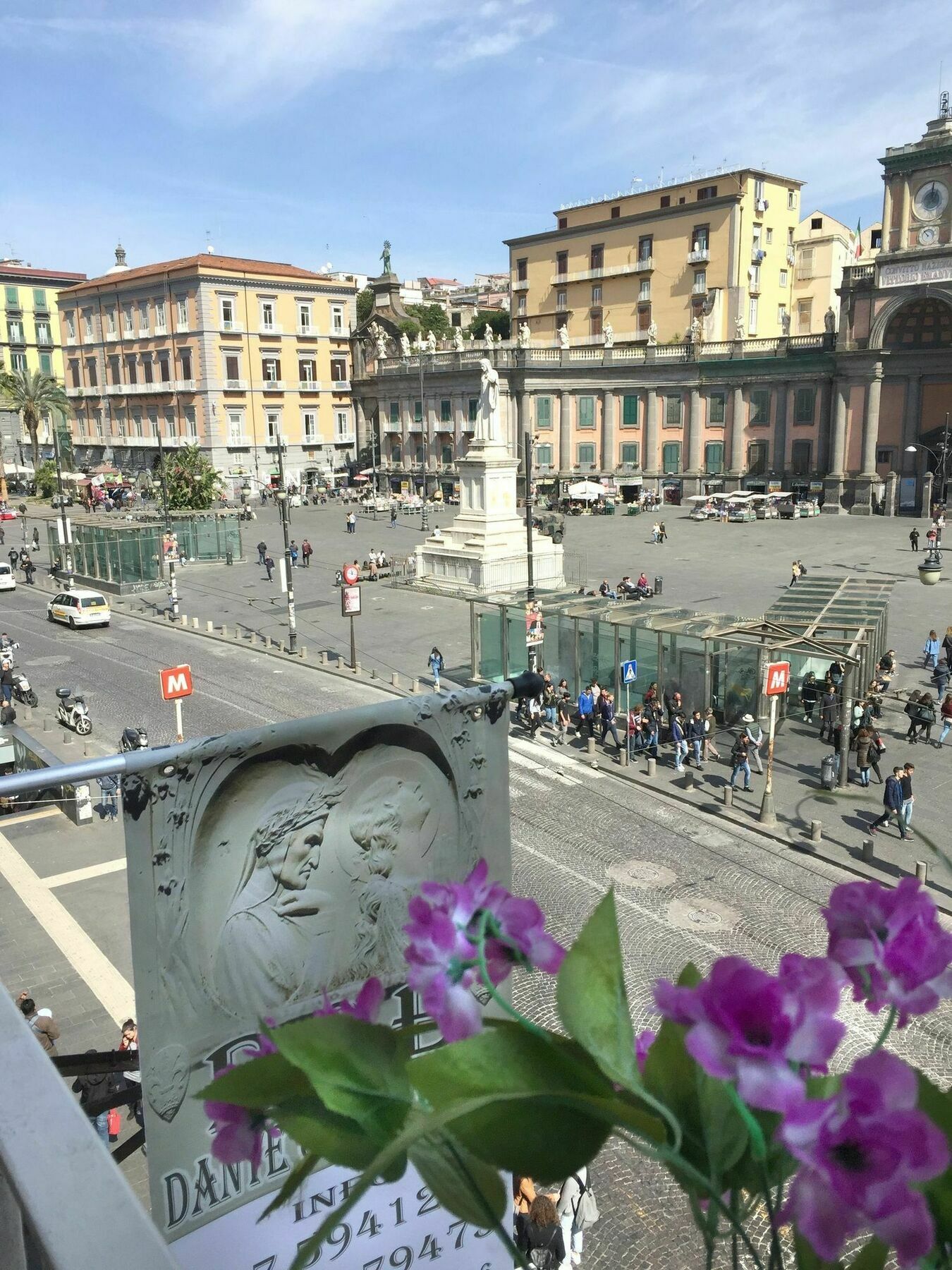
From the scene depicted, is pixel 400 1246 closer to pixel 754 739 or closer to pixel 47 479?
pixel 754 739

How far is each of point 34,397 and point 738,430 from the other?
4963 centimetres

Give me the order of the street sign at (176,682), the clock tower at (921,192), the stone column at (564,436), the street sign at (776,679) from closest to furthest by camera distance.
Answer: the street sign at (776,679)
the street sign at (176,682)
the clock tower at (921,192)
the stone column at (564,436)

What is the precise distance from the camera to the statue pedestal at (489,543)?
37.2m

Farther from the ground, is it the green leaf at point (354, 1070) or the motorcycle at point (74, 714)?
the green leaf at point (354, 1070)

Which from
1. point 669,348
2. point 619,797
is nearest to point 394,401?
point 669,348

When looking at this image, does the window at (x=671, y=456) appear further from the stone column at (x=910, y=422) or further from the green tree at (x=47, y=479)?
the green tree at (x=47, y=479)

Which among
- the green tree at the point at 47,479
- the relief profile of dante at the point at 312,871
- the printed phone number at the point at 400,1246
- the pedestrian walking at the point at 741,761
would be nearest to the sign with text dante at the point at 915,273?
the pedestrian walking at the point at 741,761

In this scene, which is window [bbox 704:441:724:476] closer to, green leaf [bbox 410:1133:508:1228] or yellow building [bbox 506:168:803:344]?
yellow building [bbox 506:168:803:344]

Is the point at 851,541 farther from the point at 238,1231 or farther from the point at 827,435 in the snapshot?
the point at 238,1231

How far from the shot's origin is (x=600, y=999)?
1279 millimetres

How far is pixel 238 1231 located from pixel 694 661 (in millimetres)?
18447

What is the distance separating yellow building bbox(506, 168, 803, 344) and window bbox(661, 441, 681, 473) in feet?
23.2

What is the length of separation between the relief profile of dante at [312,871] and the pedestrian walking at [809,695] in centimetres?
1854

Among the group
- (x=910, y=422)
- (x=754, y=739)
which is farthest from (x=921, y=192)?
(x=754, y=739)
